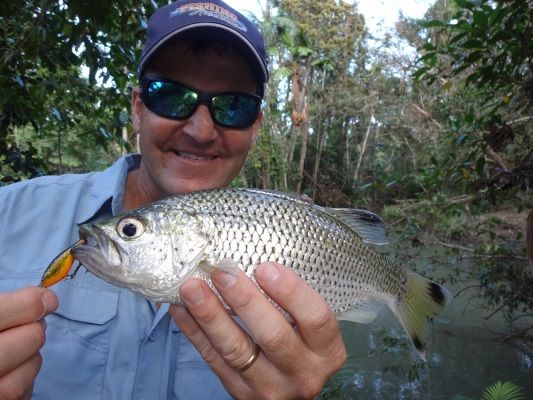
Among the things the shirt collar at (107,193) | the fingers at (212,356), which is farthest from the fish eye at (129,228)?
the shirt collar at (107,193)

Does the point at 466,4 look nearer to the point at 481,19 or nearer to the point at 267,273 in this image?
the point at 481,19

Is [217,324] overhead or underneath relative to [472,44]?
underneath

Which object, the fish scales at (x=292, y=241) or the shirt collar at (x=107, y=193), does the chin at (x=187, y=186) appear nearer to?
the shirt collar at (x=107, y=193)

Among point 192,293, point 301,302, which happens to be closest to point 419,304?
point 301,302

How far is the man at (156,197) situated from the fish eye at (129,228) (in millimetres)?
336

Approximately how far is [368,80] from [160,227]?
23.2m

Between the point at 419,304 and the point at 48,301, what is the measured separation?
5.17 feet

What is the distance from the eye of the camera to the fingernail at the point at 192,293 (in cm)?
147

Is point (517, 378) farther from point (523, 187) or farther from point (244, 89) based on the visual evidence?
point (244, 89)

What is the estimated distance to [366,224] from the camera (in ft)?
6.67

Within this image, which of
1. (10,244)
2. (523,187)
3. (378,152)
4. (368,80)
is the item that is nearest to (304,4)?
(368,80)

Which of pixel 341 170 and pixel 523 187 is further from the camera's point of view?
pixel 341 170

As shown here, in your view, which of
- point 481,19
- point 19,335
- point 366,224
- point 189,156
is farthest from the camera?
point 481,19

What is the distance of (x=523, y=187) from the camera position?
3.66 m
